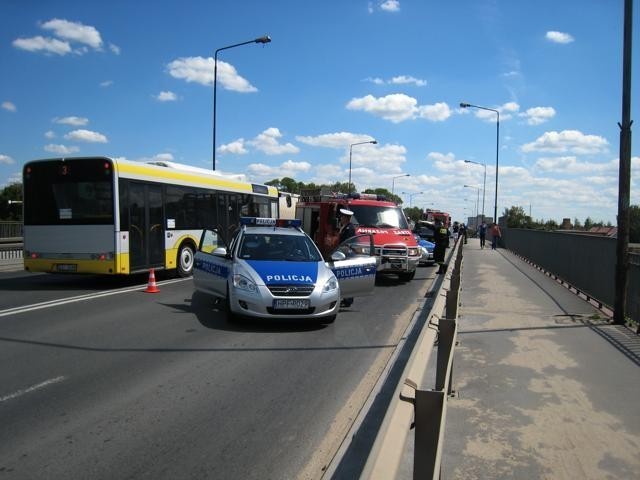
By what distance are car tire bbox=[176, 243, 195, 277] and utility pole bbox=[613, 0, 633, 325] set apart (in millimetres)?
10698

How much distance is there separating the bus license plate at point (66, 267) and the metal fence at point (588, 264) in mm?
11701

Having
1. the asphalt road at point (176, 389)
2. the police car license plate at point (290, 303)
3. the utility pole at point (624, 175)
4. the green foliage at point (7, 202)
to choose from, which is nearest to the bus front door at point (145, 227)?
the asphalt road at point (176, 389)

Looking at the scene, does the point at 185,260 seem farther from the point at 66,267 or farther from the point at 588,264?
the point at 588,264

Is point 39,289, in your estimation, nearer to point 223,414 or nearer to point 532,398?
point 223,414

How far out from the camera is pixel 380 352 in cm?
738

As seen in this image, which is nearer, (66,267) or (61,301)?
(61,301)

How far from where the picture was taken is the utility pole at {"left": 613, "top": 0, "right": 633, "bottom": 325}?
9.36m

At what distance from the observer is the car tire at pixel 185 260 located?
1577 centimetres

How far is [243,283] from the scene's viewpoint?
8.54 metres

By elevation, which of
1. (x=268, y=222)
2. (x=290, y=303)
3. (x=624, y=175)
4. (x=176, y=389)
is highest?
(x=624, y=175)

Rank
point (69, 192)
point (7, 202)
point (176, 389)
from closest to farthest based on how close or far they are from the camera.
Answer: point (176, 389) → point (69, 192) → point (7, 202)

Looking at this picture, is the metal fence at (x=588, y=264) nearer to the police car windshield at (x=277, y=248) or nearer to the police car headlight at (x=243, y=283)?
the police car windshield at (x=277, y=248)

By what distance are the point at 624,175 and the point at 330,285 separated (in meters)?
5.43

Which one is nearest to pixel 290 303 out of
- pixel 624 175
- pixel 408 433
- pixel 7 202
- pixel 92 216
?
pixel 408 433
